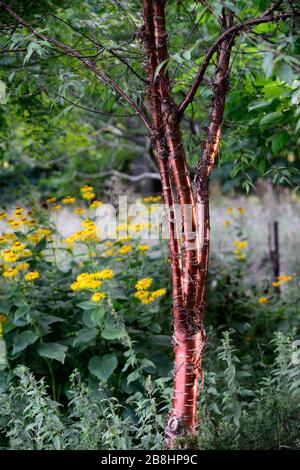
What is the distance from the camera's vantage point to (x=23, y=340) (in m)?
3.21

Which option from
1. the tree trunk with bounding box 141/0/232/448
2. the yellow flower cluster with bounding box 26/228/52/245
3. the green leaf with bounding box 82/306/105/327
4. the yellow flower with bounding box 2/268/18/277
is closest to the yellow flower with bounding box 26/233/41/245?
the yellow flower cluster with bounding box 26/228/52/245

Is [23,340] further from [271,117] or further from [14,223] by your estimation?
[271,117]

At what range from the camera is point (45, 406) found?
2.64 metres

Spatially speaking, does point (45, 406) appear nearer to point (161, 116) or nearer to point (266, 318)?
point (161, 116)

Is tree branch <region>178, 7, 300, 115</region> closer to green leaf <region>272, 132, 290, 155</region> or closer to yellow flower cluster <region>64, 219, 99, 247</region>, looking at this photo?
green leaf <region>272, 132, 290, 155</region>

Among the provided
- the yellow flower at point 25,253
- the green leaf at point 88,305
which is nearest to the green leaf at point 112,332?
the green leaf at point 88,305

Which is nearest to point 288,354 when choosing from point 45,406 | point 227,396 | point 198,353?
point 227,396

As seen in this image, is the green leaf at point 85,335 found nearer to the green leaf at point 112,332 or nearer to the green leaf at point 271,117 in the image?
the green leaf at point 112,332

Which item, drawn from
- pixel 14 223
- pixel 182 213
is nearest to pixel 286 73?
pixel 182 213

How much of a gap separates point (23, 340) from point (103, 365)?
447mm

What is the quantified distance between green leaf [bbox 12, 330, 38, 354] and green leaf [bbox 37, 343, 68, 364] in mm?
62

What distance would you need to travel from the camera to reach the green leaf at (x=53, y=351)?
3.12 metres
